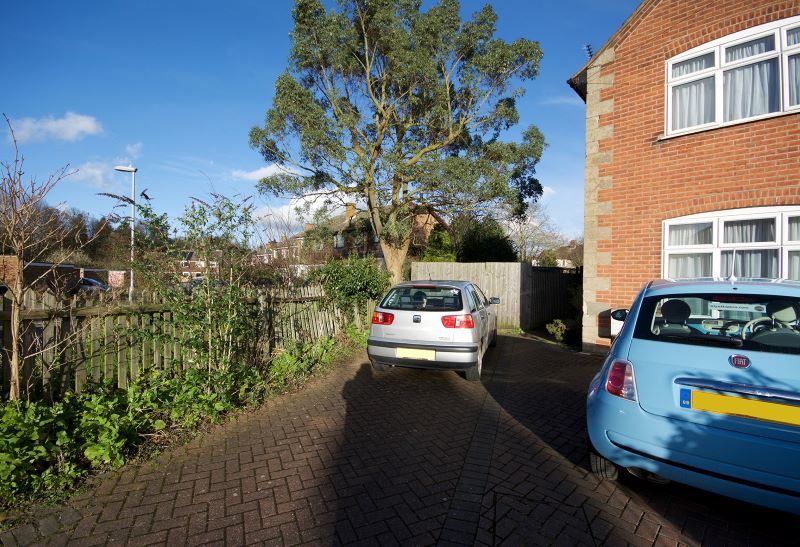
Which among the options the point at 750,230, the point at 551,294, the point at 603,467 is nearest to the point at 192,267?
the point at 603,467

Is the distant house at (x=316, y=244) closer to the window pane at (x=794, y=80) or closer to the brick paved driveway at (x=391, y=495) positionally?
the brick paved driveway at (x=391, y=495)

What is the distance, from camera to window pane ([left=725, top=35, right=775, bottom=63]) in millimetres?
6367

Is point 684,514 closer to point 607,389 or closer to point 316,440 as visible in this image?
point 607,389

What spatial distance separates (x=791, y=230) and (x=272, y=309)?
7898 mm

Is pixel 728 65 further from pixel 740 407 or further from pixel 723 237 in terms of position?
pixel 740 407

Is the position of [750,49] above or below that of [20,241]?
above

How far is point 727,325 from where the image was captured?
355 cm

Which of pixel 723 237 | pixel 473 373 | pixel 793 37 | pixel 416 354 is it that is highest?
pixel 793 37

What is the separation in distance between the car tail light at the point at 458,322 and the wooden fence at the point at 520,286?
6.82 meters

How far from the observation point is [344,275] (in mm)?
9148

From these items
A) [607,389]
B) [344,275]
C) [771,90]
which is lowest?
[607,389]

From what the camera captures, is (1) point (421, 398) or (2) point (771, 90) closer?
(1) point (421, 398)

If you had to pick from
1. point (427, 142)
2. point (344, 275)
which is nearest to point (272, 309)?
point (344, 275)

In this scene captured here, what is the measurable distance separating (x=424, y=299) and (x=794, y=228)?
18.1ft
